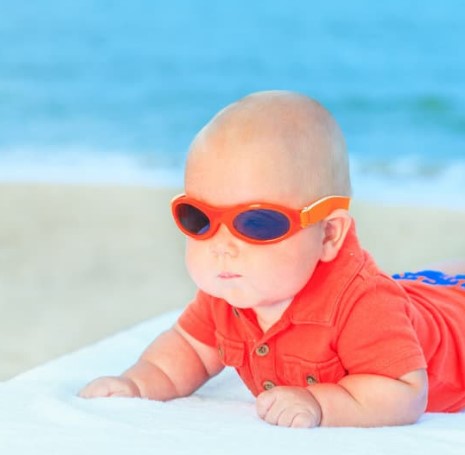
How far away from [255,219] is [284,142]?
0.12 m

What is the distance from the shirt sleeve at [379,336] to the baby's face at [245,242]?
100mm

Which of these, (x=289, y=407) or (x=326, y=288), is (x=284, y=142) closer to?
(x=326, y=288)

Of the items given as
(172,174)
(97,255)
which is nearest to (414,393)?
(97,255)

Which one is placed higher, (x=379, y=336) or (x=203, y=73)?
(x=203, y=73)

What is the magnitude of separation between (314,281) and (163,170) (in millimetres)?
6301

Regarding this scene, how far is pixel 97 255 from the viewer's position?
416cm

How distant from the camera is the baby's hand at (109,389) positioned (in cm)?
181

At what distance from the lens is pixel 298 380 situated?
1745mm

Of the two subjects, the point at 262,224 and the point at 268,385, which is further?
the point at 268,385

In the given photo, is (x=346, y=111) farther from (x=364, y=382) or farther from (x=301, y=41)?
(x=364, y=382)

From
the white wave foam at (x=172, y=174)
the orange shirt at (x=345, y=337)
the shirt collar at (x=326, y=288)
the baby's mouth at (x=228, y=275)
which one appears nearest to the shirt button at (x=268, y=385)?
the orange shirt at (x=345, y=337)

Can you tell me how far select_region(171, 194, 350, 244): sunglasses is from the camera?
5.25 feet

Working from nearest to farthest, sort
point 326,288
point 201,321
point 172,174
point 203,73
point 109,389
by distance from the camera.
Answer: point 326,288 < point 109,389 < point 201,321 < point 172,174 < point 203,73

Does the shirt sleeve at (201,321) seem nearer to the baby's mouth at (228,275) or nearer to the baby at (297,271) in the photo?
the baby at (297,271)
